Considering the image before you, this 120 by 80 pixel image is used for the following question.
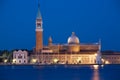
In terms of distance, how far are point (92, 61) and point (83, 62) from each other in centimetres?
176

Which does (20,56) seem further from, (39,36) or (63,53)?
(63,53)

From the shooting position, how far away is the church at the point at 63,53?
108 meters

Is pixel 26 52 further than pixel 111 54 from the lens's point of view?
No

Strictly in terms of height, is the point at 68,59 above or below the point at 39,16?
below

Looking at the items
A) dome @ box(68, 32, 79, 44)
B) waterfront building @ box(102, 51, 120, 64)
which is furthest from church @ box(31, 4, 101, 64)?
waterfront building @ box(102, 51, 120, 64)

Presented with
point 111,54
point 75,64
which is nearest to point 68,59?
point 75,64

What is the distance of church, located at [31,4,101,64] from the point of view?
10819 cm

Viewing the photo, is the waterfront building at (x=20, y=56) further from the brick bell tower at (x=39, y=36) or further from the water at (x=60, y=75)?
the water at (x=60, y=75)

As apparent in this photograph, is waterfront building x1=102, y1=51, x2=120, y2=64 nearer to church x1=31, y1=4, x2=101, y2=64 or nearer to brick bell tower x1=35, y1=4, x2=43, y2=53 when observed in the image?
church x1=31, y1=4, x2=101, y2=64

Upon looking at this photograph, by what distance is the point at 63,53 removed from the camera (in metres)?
109

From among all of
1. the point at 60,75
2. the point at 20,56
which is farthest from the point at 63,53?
the point at 60,75

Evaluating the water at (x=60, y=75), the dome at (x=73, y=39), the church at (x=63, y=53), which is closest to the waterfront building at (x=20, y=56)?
the church at (x=63, y=53)

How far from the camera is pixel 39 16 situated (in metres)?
112

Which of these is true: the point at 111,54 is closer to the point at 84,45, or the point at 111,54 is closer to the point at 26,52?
the point at 84,45
